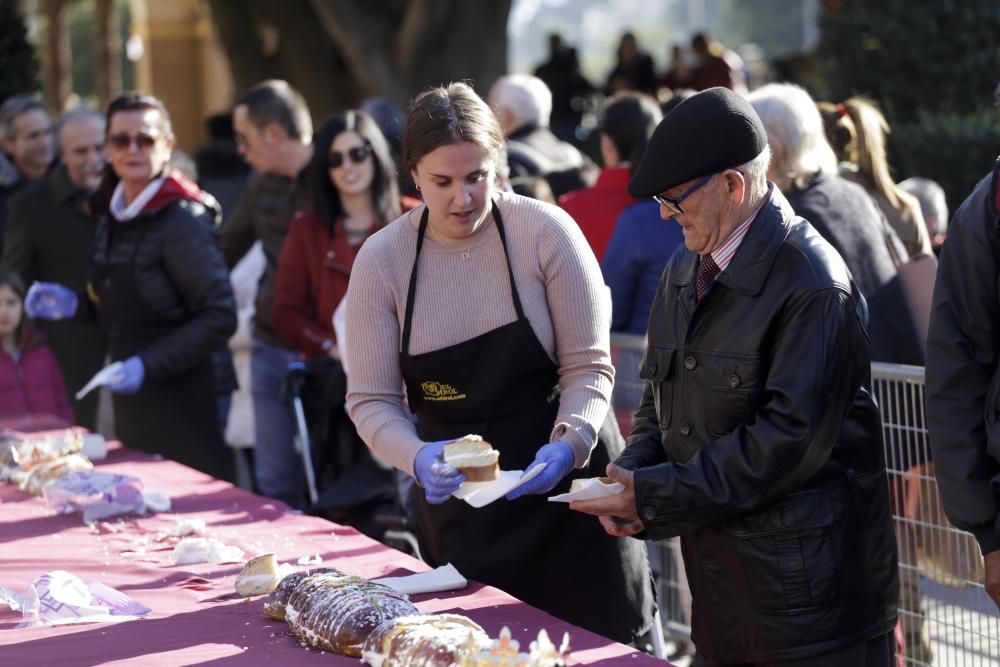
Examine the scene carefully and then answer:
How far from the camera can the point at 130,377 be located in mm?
5473

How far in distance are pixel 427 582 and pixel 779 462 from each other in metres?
0.89

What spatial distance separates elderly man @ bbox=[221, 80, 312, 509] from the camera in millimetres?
6750

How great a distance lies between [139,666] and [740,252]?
1.50 m

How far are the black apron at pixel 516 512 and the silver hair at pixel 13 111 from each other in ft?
17.9

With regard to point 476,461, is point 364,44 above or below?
above

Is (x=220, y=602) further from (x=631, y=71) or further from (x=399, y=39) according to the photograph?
(x=631, y=71)

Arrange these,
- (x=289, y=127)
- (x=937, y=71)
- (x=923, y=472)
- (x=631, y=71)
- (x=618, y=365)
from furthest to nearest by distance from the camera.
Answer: (x=631, y=71), (x=937, y=71), (x=289, y=127), (x=618, y=365), (x=923, y=472)

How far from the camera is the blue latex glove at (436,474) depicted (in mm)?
3357

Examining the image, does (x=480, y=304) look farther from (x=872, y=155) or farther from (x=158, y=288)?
(x=158, y=288)

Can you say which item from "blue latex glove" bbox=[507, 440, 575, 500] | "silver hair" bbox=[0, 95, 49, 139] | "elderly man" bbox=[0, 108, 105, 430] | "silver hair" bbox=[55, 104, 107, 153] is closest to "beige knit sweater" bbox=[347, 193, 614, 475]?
"blue latex glove" bbox=[507, 440, 575, 500]

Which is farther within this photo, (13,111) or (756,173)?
(13,111)

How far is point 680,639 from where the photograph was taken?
5699mm

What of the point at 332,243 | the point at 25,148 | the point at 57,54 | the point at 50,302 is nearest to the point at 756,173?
the point at 332,243

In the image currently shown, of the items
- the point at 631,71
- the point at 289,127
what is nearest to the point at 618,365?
the point at 289,127
